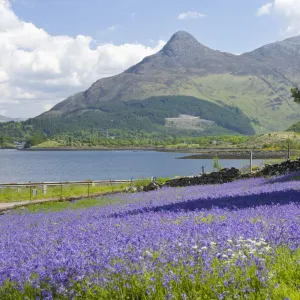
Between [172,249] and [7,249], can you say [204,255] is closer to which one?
[172,249]

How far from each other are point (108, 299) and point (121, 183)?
41351mm

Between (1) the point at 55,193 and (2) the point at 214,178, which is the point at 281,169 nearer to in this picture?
(2) the point at 214,178

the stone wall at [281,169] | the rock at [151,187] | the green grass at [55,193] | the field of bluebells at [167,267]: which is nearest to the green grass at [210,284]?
the field of bluebells at [167,267]

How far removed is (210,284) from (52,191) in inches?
1574

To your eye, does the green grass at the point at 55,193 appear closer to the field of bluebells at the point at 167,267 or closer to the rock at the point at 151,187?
the rock at the point at 151,187

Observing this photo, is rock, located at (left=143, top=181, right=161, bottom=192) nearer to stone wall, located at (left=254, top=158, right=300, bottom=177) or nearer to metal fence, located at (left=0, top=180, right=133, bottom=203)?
metal fence, located at (left=0, top=180, right=133, bottom=203)

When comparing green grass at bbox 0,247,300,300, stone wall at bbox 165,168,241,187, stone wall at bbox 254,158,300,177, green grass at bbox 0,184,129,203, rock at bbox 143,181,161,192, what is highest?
green grass at bbox 0,247,300,300

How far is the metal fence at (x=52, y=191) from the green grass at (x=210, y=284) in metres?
29.5

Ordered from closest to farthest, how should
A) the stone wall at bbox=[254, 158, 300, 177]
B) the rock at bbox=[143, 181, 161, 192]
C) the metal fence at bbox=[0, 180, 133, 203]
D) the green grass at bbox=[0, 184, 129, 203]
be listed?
the stone wall at bbox=[254, 158, 300, 177]
the rock at bbox=[143, 181, 161, 192]
the green grass at bbox=[0, 184, 129, 203]
the metal fence at bbox=[0, 180, 133, 203]

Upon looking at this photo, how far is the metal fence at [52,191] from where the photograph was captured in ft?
127

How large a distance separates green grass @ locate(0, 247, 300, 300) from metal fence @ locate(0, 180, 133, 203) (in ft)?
96.7

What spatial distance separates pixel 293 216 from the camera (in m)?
10.5

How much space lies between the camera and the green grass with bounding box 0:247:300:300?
6.37 metres

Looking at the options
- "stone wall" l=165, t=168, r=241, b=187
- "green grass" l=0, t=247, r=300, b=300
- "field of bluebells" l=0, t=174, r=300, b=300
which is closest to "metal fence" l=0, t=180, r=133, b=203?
"stone wall" l=165, t=168, r=241, b=187
